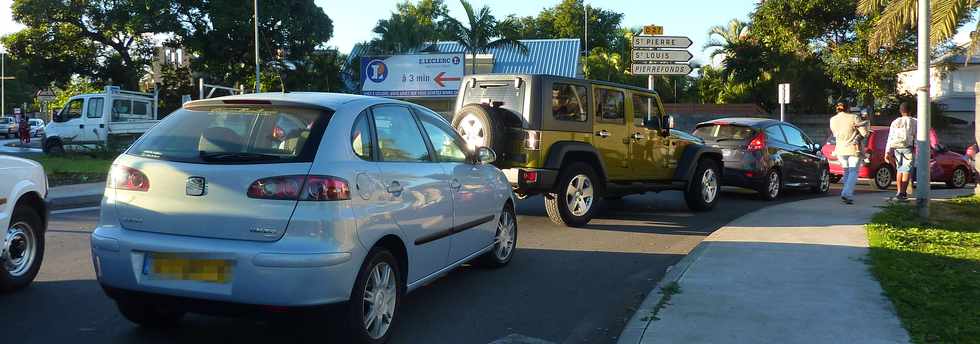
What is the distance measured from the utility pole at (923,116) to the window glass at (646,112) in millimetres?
3280

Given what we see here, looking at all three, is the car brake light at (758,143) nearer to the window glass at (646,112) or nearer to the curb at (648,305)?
the window glass at (646,112)

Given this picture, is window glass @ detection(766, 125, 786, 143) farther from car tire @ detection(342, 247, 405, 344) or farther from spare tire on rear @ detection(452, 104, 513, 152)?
car tire @ detection(342, 247, 405, 344)

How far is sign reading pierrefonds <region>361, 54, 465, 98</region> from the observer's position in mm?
35188

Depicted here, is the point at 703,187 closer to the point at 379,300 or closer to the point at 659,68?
the point at 659,68

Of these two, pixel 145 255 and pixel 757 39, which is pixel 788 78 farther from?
pixel 145 255

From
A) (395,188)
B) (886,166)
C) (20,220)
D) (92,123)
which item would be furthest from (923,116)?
(92,123)

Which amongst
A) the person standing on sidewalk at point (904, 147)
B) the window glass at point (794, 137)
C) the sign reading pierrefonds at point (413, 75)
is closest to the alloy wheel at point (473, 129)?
the person standing on sidewalk at point (904, 147)

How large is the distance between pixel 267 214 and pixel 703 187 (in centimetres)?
849

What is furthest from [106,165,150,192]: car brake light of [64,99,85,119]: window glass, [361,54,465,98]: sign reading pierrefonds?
[361,54,465,98]: sign reading pierrefonds

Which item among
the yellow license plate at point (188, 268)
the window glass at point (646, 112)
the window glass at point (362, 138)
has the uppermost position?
the window glass at point (646, 112)

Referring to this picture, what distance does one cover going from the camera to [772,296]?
19.0ft

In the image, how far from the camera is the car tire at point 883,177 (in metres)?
→ 16.8

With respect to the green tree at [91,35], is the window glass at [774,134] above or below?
below

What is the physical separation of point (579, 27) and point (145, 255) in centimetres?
5297
